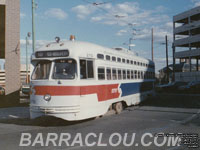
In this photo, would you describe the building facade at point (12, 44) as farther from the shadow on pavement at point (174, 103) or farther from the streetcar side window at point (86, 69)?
the shadow on pavement at point (174, 103)

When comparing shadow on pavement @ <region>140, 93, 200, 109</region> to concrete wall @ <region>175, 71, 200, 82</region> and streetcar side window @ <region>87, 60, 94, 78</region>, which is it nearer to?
streetcar side window @ <region>87, 60, 94, 78</region>

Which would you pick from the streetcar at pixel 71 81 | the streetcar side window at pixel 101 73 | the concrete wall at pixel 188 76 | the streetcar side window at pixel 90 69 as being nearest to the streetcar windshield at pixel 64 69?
Answer: the streetcar at pixel 71 81

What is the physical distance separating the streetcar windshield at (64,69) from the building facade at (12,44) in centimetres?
879

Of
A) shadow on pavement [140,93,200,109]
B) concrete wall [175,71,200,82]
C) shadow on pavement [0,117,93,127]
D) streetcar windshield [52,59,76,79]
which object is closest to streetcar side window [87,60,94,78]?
streetcar windshield [52,59,76,79]

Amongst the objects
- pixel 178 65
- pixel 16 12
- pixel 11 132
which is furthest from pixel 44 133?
pixel 178 65

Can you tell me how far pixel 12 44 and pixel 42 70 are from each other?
867 centimetres

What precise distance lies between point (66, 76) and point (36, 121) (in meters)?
3.09

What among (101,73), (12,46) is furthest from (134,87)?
(12,46)

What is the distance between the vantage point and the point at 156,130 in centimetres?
886

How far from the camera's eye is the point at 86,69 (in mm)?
9984

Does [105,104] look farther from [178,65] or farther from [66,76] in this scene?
[178,65]

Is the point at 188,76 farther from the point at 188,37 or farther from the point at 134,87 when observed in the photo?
the point at 134,87

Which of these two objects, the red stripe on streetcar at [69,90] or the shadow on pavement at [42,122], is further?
the shadow on pavement at [42,122]

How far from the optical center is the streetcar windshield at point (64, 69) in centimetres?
945
